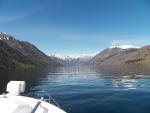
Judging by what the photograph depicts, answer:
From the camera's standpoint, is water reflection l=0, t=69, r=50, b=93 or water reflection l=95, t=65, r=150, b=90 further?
water reflection l=0, t=69, r=50, b=93

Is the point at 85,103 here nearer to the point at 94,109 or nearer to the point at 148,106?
the point at 94,109

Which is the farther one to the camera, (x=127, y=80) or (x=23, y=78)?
(x=23, y=78)

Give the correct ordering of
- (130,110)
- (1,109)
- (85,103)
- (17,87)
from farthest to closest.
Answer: (85,103) → (130,110) → (17,87) → (1,109)

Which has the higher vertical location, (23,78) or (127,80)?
(23,78)

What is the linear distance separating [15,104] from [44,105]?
220 cm

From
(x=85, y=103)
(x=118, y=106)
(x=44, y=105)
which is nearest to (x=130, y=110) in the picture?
(x=118, y=106)

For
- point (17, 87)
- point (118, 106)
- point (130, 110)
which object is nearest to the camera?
point (17, 87)

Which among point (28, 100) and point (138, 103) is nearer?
point (28, 100)

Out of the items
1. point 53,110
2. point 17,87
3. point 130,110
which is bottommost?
point 130,110

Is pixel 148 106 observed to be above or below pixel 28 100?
below

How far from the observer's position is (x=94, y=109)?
21000 mm

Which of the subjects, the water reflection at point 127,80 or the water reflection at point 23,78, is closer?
the water reflection at point 127,80

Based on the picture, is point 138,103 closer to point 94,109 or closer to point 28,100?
point 94,109

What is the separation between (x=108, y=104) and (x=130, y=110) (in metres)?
3.02
